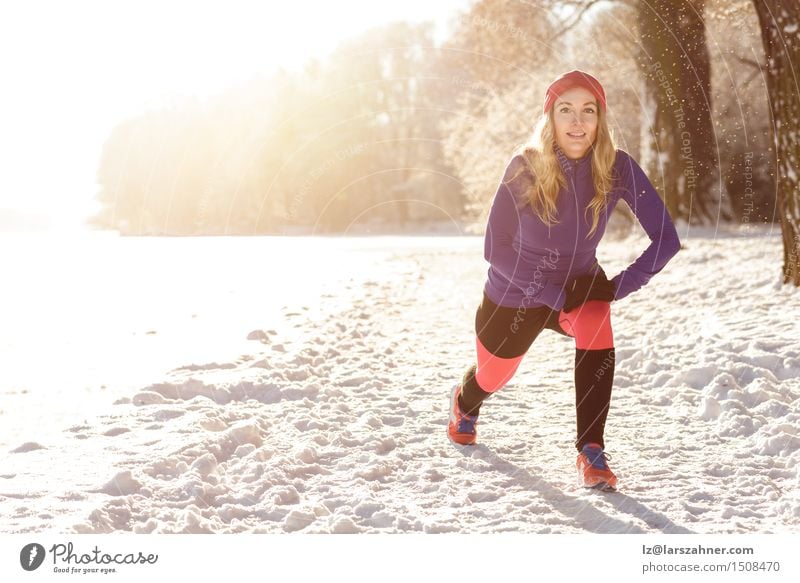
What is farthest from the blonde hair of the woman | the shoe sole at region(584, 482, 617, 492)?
the shoe sole at region(584, 482, 617, 492)

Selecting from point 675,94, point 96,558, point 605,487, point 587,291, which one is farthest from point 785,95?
point 96,558

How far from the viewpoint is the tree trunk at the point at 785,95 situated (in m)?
6.82

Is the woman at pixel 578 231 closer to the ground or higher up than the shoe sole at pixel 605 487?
higher up

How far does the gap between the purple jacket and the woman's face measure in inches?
2.1

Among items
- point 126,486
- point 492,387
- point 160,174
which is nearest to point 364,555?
point 126,486

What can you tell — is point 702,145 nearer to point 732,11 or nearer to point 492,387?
point 732,11

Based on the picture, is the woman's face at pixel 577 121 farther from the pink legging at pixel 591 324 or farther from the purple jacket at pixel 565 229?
the pink legging at pixel 591 324

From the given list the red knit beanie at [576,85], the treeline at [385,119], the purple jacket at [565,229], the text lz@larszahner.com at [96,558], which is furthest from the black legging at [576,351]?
the treeline at [385,119]

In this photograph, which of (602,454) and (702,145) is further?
(702,145)

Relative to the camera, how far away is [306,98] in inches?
750

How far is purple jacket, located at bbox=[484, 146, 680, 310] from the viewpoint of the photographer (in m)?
3.60

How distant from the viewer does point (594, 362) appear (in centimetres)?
353

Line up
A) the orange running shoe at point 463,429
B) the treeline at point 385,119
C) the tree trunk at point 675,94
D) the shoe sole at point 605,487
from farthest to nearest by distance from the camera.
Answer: the treeline at point 385,119 → the tree trunk at point 675,94 → the orange running shoe at point 463,429 → the shoe sole at point 605,487

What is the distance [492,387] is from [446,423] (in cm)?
63
